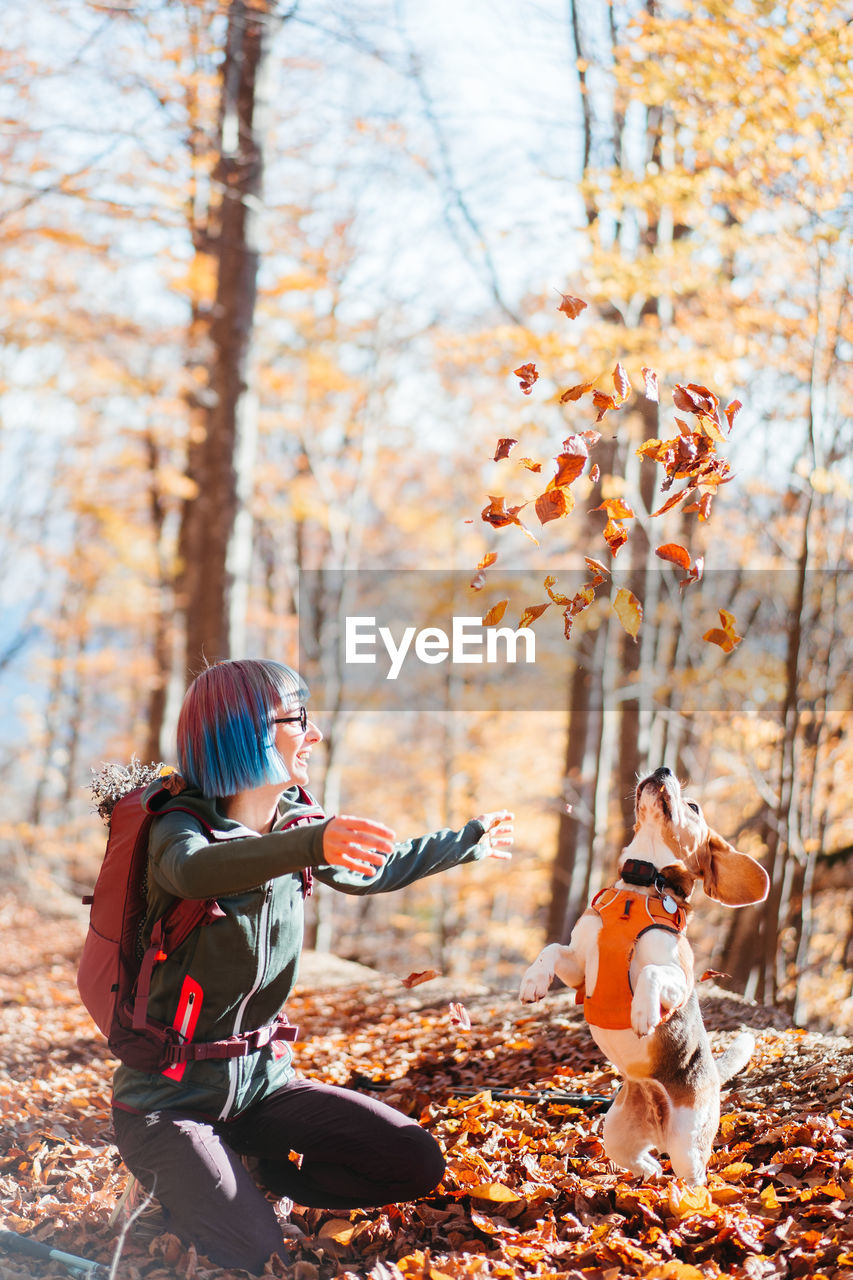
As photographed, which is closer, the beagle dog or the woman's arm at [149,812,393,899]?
the woman's arm at [149,812,393,899]

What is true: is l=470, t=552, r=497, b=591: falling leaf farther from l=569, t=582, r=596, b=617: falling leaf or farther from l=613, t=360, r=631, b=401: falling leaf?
l=613, t=360, r=631, b=401: falling leaf

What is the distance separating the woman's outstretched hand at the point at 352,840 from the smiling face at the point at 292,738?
485 millimetres

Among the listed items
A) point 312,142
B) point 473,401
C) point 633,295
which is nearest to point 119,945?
point 633,295

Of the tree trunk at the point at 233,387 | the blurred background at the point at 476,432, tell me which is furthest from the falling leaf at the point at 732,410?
the tree trunk at the point at 233,387

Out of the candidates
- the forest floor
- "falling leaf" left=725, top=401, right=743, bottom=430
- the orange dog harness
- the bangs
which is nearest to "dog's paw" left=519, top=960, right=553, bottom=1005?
the orange dog harness

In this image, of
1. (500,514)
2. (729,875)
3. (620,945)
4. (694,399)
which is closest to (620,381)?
(694,399)

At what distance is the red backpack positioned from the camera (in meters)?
2.53

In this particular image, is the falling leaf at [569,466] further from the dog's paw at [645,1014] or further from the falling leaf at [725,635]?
the dog's paw at [645,1014]

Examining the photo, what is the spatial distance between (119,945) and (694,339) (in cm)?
713

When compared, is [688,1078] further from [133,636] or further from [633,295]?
[133,636]

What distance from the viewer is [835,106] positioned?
16.6 feet

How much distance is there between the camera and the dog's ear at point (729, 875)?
2.73 metres

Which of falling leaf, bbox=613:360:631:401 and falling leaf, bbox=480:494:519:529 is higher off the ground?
falling leaf, bbox=613:360:631:401

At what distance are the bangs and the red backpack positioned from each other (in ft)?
0.30
